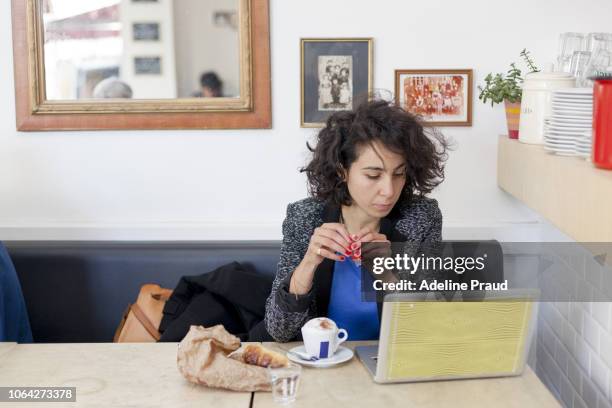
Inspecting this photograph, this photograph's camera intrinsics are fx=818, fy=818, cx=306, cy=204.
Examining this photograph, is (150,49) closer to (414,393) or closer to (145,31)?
(145,31)

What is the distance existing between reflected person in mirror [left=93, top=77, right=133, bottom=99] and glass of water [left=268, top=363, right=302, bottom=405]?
66.8 inches

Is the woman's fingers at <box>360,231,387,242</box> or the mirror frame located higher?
the mirror frame

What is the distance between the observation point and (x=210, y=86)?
3139 millimetres

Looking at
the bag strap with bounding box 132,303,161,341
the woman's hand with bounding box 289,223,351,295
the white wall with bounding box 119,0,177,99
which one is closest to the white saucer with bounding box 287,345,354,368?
the woman's hand with bounding box 289,223,351,295

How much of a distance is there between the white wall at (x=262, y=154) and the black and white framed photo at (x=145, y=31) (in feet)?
1.19

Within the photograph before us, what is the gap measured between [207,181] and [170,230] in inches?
9.6

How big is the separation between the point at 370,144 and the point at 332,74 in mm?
794

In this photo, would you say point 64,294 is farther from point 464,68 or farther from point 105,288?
point 464,68

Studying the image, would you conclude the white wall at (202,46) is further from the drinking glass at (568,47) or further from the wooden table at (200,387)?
the wooden table at (200,387)

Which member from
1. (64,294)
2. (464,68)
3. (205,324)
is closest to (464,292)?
(205,324)

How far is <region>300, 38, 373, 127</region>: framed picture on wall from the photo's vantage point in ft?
10.2

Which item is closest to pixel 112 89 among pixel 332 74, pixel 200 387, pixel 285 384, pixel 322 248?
pixel 332 74

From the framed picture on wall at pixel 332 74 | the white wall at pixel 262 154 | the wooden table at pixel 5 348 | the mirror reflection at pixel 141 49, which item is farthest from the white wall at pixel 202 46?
the wooden table at pixel 5 348

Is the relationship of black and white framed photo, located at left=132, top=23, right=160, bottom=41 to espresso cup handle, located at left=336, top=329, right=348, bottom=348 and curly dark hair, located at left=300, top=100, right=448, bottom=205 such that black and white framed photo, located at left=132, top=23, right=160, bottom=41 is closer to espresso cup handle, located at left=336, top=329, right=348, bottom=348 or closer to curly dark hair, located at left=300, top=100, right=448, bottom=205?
curly dark hair, located at left=300, top=100, right=448, bottom=205
